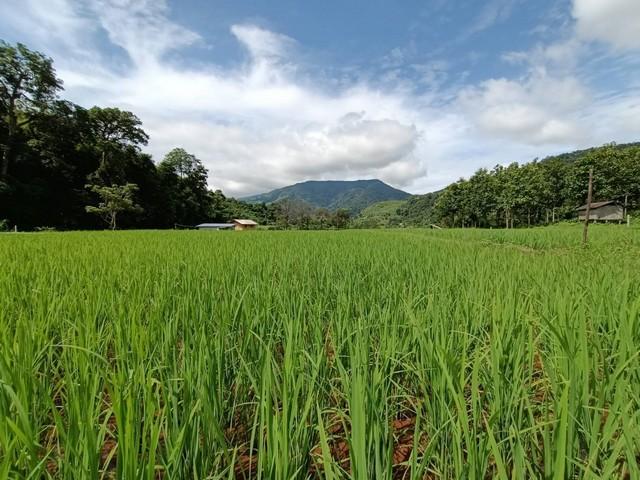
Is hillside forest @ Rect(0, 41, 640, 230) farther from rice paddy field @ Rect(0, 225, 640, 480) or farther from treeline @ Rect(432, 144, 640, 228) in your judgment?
rice paddy field @ Rect(0, 225, 640, 480)

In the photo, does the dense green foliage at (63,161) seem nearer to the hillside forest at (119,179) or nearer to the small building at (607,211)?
the hillside forest at (119,179)

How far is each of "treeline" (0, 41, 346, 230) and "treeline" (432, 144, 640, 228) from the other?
1689 inches

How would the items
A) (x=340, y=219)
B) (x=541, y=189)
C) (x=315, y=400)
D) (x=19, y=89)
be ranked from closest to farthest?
(x=315, y=400)
(x=19, y=89)
(x=541, y=189)
(x=340, y=219)

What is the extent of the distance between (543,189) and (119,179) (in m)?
51.1

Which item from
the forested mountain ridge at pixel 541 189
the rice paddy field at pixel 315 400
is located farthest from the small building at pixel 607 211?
the rice paddy field at pixel 315 400

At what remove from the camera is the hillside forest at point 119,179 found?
2661 cm

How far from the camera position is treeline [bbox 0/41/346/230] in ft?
85.7

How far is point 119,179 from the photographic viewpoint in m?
34.2

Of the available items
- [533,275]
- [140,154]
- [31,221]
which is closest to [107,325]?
[533,275]

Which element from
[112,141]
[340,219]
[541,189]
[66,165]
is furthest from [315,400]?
[340,219]

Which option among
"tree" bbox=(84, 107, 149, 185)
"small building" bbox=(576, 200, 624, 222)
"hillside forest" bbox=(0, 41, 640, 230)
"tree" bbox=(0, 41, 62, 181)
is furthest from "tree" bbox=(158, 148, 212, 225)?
"small building" bbox=(576, 200, 624, 222)

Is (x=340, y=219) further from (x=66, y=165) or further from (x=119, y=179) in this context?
(x=66, y=165)

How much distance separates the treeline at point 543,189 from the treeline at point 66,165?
42890 millimetres

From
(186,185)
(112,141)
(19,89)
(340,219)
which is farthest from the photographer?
(340,219)
